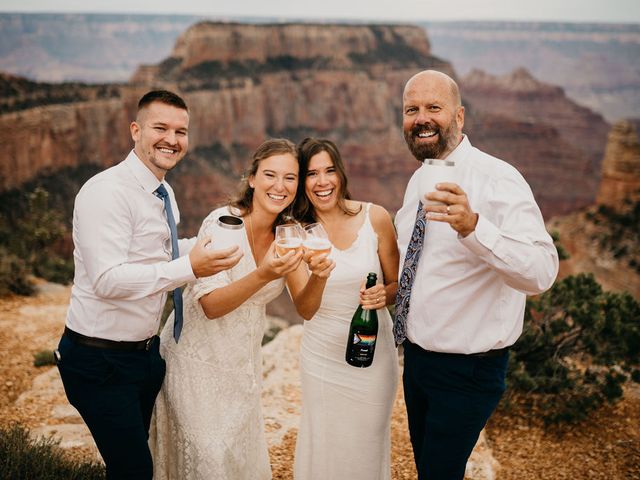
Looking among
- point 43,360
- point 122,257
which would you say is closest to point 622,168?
point 43,360

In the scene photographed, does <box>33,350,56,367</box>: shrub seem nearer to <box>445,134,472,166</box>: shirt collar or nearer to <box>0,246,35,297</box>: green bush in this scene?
<box>0,246,35,297</box>: green bush

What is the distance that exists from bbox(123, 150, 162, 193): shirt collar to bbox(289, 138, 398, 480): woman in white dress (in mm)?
983

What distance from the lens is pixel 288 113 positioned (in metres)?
50.3

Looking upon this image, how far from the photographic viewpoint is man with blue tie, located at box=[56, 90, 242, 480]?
283 cm

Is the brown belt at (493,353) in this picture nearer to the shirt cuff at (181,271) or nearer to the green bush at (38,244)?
the shirt cuff at (181,271)

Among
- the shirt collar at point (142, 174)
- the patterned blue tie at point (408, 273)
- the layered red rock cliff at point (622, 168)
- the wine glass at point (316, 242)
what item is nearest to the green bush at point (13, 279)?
the shirt collar at point (142, 174)

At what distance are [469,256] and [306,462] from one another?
6.18 feet

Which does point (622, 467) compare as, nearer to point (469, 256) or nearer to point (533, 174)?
point (469, 256)

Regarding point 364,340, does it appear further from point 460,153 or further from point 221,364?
point 460,153

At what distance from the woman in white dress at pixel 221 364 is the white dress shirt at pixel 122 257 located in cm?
31

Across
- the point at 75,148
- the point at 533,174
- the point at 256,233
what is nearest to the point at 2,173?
the point at 75,148

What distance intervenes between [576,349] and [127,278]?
5.10 metres

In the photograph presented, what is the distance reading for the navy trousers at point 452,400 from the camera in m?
2.98

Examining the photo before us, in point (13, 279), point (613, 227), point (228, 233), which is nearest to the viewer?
point (228, 233)
